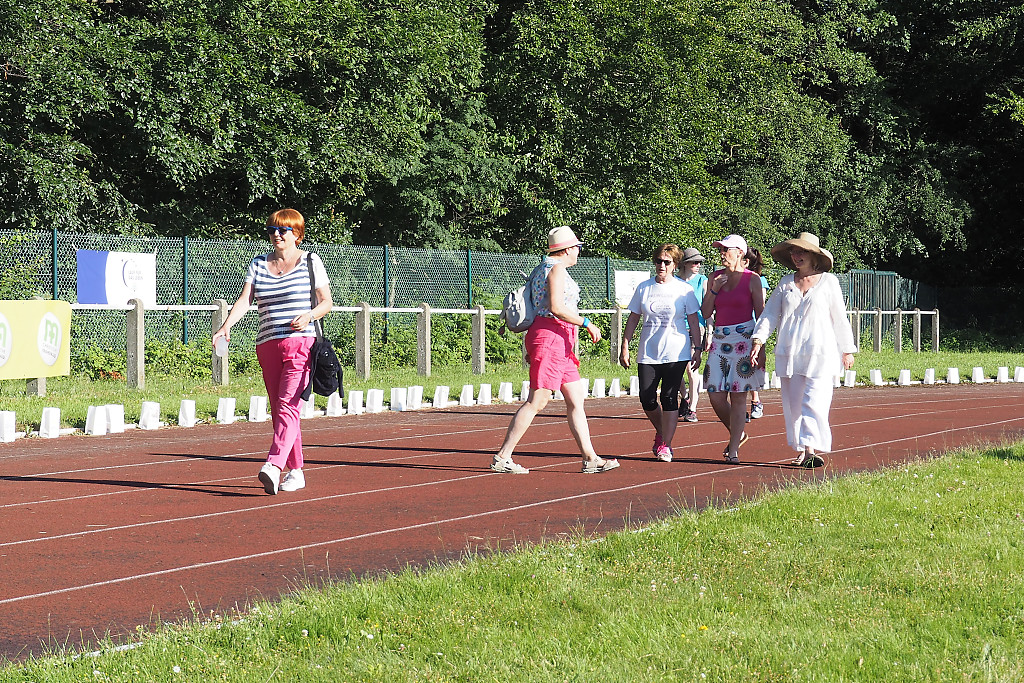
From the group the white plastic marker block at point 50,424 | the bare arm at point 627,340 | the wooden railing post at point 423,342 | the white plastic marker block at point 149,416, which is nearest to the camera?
the bare arm at point 627,340

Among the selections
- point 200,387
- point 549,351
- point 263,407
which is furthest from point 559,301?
point 200,387

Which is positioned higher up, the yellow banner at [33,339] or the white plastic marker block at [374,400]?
the yellow banner at [33,339]

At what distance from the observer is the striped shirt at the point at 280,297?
368 inches

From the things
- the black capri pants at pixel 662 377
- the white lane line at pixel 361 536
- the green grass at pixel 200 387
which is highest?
the black capri pants at pixel 662 377

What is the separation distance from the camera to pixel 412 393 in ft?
57.8

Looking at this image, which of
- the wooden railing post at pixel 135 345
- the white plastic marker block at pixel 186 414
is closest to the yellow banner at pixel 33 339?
the wooden railing post at pixel 135 345

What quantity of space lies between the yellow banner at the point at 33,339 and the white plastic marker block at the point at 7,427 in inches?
92.9

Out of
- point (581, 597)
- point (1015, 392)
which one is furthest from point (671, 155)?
point (581, 597)

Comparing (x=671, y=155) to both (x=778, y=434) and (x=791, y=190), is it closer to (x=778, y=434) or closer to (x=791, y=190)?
(x=791, y=190)

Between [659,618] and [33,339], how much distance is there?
41.1 ft

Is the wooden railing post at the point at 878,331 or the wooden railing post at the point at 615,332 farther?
the wooden railing post at the point at 878,331

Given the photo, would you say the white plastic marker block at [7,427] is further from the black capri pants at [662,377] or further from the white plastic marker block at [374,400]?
the black capri pants at [662,377]

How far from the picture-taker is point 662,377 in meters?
11.3

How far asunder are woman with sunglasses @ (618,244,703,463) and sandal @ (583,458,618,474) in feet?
2.18
